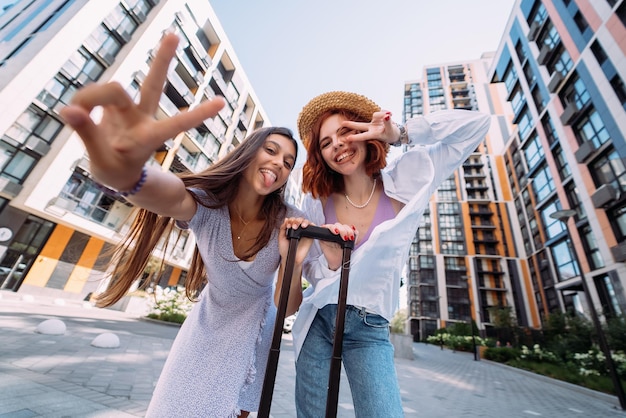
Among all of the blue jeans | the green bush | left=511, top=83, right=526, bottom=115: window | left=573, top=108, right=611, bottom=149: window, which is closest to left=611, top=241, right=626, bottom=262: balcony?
left=573, top=108, right=611, bottom=149: window

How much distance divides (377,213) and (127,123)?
1514 millimetres

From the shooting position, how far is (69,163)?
14523 mm

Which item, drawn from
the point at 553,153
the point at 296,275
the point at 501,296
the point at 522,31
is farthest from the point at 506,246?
the point at 296,275

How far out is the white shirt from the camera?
5.11 ft

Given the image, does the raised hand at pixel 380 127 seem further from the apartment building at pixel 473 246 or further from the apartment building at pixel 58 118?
the apartment building at pixel 473 246

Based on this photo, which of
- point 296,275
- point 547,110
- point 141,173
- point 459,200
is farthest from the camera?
point 459,200

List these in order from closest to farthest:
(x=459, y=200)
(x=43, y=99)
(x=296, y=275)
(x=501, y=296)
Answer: (x=296, y=275), (x=43, y=99), (x=501, y=296), (x=459, y=200)

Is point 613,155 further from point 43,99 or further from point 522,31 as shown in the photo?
point 43,99

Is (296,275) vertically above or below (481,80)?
below

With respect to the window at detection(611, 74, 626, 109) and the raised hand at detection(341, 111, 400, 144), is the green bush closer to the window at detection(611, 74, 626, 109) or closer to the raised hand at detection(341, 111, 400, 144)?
the window at detection(611, 74, 626, 109)

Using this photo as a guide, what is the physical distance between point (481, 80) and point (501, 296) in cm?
4006

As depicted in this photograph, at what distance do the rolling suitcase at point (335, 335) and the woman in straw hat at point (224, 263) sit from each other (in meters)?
0.14

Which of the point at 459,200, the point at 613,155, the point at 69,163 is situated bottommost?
the point at 69,163

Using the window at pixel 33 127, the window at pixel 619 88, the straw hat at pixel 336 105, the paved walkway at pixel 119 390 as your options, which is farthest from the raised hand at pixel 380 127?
the window at pixel 619 88
